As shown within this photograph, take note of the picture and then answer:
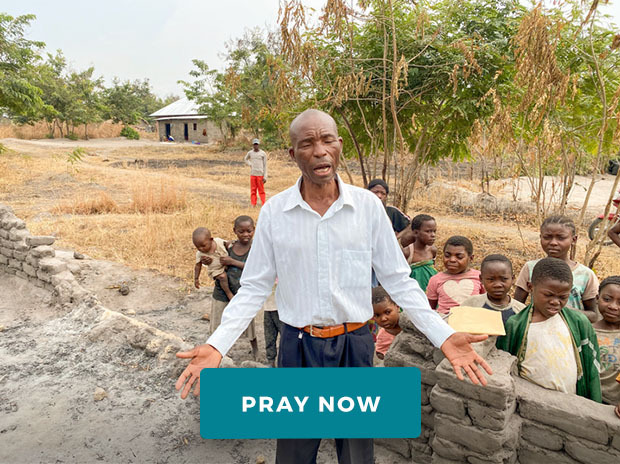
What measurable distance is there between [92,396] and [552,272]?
130 inches

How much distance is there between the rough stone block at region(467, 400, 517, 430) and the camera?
2098 mm

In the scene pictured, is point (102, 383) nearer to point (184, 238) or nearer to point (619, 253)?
point (184, 238)

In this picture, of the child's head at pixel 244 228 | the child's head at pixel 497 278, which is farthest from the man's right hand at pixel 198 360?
the child's head at pixel 244 228

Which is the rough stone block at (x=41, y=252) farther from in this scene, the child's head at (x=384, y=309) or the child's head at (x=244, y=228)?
the child's head at (x=384, y=309)

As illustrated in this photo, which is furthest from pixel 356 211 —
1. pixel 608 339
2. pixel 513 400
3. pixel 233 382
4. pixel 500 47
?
pixel 500 47

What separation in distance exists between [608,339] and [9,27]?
820 inches

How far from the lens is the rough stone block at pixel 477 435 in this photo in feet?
7.02

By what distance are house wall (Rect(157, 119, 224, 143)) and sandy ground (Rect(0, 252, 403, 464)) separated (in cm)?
2956

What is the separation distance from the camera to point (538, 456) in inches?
87.5

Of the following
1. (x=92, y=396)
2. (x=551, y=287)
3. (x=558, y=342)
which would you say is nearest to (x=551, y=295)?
(x=551, y=287)

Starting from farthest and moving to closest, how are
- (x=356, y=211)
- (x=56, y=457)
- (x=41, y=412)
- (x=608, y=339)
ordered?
(x=41, y=412)
(x=56, y=457)
(x=608, y=339)
(x=356, y=211)

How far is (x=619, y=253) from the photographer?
746 centimetres

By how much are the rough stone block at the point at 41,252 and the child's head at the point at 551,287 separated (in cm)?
571

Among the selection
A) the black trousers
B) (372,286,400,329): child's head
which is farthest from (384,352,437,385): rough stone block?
the black trousers
